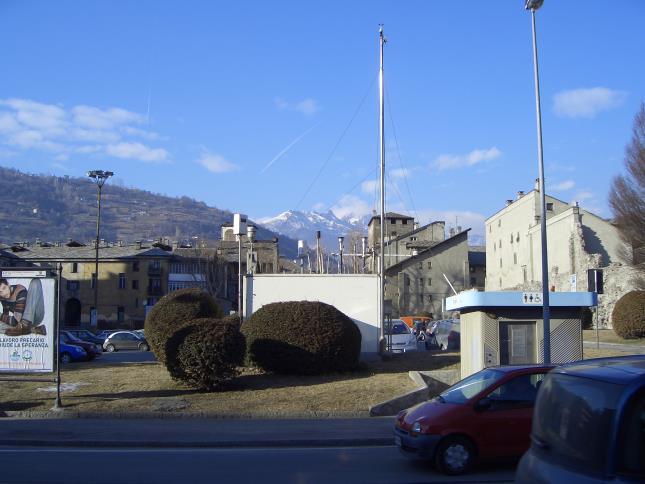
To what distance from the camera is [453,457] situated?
10.3m

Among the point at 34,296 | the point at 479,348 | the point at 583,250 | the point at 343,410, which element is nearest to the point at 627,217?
the point at 583,250

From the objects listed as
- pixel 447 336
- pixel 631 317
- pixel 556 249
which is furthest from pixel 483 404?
pixel 556 249

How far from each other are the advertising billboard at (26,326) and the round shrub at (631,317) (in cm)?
3174

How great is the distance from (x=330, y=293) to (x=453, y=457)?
17.3 meters

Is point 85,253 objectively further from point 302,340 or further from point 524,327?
point 524,327

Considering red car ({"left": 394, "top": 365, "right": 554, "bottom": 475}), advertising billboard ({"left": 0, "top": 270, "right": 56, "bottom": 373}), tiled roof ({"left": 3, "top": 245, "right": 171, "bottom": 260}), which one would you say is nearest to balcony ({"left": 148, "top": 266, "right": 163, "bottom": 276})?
tiled roof ({"left": 3, "top": 245, "right": 171, "bottom": 260})

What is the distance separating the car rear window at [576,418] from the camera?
14.9ft

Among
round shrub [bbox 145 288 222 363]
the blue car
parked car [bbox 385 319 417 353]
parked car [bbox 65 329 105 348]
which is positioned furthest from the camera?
parked car [bbox 65 329 105 348]

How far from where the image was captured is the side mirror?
10487 millimetres

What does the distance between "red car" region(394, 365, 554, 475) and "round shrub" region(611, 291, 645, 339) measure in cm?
3131

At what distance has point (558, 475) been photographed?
4.82 m

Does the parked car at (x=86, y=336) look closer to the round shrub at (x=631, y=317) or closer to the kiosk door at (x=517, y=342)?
the kiosk door at (x=517, y=342)

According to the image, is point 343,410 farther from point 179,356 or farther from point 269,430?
point 179,356

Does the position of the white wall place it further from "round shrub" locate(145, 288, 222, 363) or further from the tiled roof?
the tiled roof
